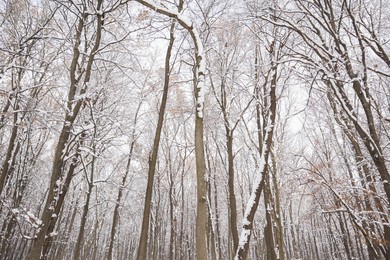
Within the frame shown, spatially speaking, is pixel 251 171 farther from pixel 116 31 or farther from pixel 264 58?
pixel 116 31

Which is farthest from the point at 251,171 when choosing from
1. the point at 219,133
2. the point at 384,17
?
the point at 384,17

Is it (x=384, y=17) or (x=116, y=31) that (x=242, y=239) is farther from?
(x=116, y=31)

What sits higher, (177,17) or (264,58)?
(264,58)

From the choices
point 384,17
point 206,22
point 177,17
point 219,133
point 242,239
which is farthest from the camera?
point 219,133

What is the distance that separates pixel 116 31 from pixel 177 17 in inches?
207

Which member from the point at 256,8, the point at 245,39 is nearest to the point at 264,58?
the point at 245,39

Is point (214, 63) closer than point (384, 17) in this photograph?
No

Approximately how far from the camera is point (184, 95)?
15.2 m

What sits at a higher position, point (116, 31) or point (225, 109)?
point (116, 31)

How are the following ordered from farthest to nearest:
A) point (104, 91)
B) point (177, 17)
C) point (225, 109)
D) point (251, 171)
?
point (251, 171), point (104, 91), point (225, 109), point (177, 17)

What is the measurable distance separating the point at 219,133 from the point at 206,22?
7236 mm

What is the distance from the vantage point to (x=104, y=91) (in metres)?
10.1

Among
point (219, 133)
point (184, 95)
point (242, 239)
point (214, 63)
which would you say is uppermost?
point (184, 95)

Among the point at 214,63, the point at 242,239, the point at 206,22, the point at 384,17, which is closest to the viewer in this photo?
the point at 242,239
